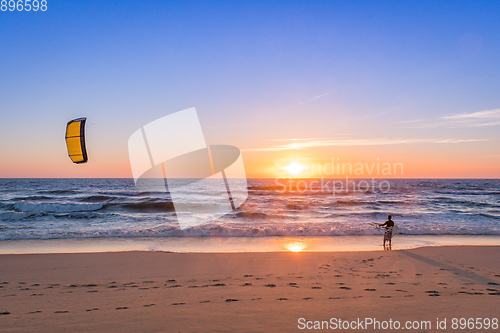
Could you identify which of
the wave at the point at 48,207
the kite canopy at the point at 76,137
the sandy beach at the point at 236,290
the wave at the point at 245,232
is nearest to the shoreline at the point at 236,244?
the wave at the point at 245,232

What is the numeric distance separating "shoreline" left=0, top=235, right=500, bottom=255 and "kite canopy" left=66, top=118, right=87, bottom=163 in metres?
3.39

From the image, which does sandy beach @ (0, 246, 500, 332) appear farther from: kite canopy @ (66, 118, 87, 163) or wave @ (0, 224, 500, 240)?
wave @ (0, 224, 500, 240)

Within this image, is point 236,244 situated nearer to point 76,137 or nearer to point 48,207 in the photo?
point 76,137

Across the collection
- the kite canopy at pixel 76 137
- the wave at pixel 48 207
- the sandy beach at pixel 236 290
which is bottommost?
the wave at pixel 48 207

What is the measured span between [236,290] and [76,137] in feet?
24.5

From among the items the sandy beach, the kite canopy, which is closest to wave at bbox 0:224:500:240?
the sandy beach

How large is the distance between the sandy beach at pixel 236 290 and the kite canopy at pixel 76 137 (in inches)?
133

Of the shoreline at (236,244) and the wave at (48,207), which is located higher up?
the shoreline at (236,244)

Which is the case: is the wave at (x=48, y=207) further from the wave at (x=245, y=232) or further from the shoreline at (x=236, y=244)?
the shoreline at (x=236, y=244)

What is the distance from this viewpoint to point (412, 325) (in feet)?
13.1

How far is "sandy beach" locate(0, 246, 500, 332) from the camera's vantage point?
423 cm

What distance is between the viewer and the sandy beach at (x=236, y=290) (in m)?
4.23

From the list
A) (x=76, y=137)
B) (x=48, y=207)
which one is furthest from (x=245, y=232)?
(x=48, y=207)

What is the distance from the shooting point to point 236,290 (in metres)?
5.64
